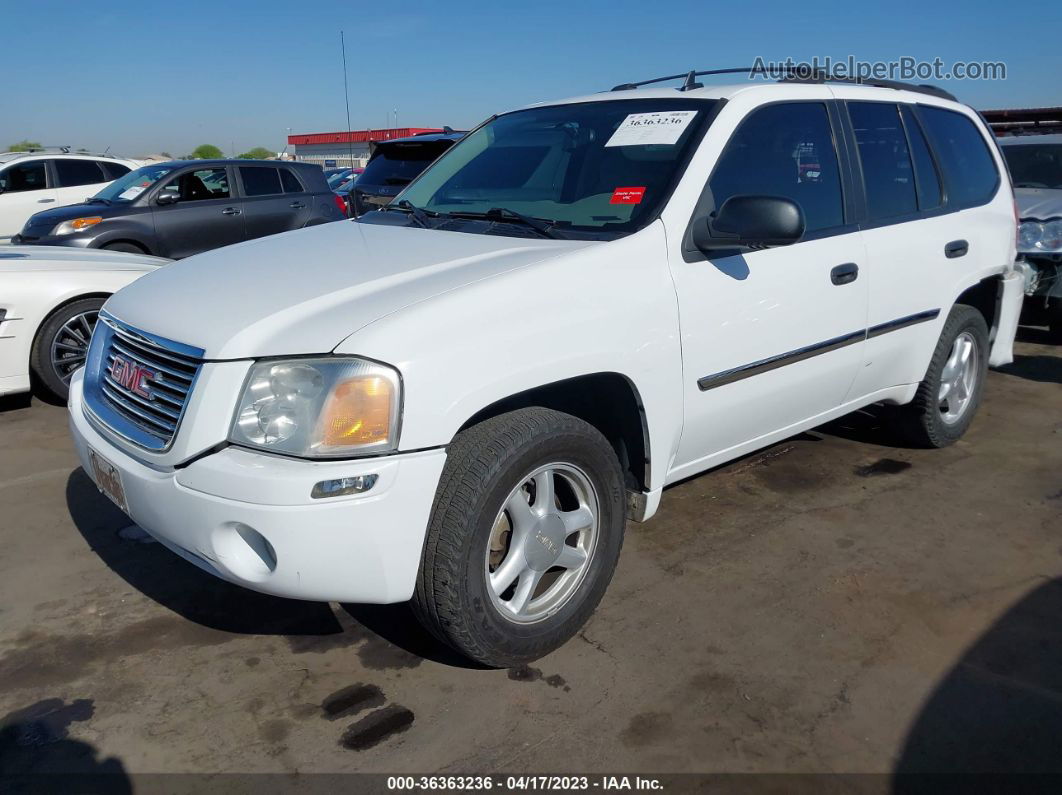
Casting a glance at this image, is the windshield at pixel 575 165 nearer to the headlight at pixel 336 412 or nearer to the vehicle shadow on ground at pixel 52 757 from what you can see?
the headlight at pixel 336 412

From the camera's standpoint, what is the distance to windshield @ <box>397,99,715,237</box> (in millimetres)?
3125

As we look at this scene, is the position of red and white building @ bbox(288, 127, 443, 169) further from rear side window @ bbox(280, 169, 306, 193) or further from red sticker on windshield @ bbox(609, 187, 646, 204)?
red sticker on windshield @ bbox(609, 187, 646, 204)

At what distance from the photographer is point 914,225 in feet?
13.1

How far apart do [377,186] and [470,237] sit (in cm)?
645

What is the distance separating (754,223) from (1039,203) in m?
5.17

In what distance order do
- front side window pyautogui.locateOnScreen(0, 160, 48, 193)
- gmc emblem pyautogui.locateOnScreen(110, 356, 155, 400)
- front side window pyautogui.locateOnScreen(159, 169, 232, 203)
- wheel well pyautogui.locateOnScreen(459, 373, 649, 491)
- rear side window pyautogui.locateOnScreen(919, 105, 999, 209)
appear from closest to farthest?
gmc emblem pyautogui.locateOnScreen(110, 356, 155, 400)
wheel well pyautogui.locateOnScreen(459, 373, 649, 491)
rear side window pyautogui.locateOnScreen(919, 105, 999, 209)
front side window pyautogui.locateOnScreen(159, 169, 232, 203)
front side window pyautogui.locateOnScreen(0, 160, 48, 193)

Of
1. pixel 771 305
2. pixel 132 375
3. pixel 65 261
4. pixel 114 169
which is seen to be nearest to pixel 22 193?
pixel 114 169

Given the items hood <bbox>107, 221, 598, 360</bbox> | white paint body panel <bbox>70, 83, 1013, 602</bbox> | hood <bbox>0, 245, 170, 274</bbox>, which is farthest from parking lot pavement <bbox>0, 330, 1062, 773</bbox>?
hood <bbox>0, 245, 170, 274</bbox>

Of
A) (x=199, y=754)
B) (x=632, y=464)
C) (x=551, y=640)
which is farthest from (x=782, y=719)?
(x=199, y=754)

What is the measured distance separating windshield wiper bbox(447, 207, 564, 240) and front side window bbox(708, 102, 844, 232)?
59 centimetres

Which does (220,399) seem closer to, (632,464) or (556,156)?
(632,464)

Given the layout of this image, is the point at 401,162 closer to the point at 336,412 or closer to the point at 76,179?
the point at 76,179

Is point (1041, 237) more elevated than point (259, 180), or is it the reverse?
point (259, 180)

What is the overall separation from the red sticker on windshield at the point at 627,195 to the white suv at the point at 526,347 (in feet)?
0.04
